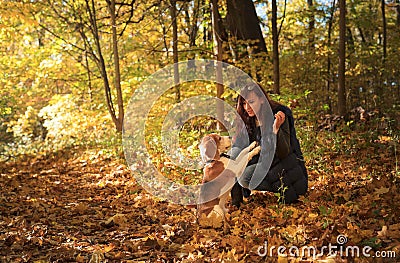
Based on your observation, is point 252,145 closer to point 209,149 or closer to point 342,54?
point 209,149

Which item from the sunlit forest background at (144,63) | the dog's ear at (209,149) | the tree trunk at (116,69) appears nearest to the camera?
the dog's ear at (209,149)

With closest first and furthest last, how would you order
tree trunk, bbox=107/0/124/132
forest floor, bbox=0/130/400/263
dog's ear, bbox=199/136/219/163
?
forest floor, bbox=0/130/400/263
dog's ear, bbox=199/136/219/163
tree trunk, bbox=107/0/124/132

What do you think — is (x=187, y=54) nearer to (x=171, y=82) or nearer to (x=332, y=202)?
(x=171, y=82)

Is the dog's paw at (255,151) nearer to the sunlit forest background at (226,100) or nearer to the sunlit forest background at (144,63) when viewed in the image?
the sunlit forest background at (226,100)

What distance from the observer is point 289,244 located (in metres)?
3.16

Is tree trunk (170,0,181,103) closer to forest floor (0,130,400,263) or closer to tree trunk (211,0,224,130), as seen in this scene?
tree trunk (211,0,224,130)

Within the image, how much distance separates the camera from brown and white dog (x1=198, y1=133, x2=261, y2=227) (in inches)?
165

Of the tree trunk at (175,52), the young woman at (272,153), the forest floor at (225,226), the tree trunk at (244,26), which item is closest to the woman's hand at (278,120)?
the young woman at (272,153)

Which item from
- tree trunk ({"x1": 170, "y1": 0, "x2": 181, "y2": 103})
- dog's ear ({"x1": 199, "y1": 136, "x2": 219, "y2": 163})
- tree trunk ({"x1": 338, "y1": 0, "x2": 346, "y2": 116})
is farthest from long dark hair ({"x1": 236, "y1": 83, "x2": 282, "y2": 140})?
tree trunk ({"x1": 170, "y1": 0, "x2": 181, "y2": 103})

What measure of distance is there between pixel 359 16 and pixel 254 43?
6.80 m

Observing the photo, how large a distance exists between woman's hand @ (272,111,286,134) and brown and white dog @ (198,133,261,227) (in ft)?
1.06

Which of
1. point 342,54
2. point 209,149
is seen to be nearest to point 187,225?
point 209,149

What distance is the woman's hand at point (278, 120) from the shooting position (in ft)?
13.6

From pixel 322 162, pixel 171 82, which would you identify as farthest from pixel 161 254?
pixel 171 82
